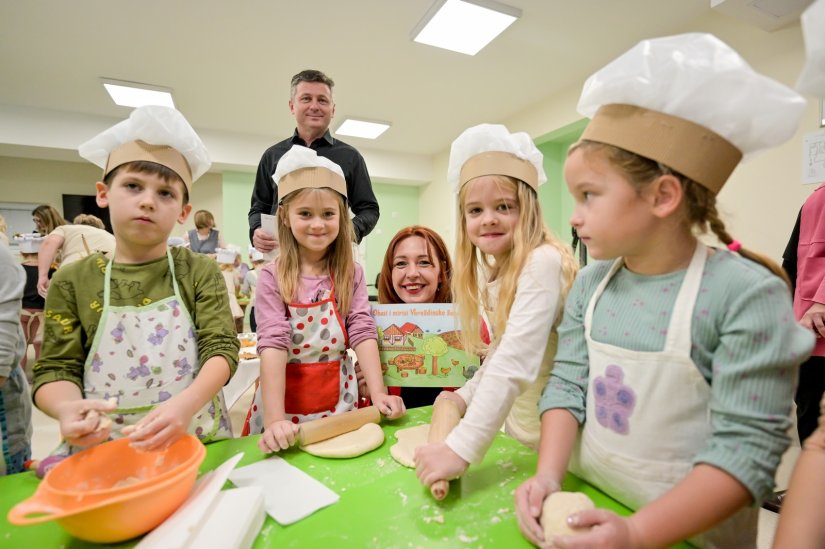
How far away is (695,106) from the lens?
572 mm

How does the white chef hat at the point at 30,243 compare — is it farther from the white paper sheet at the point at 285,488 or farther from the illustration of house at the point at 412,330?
the white paper sheet at the point at 285,488

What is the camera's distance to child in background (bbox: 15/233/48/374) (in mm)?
3551

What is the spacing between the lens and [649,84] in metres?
0.59

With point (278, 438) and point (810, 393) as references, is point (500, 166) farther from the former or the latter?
point (810, 393)

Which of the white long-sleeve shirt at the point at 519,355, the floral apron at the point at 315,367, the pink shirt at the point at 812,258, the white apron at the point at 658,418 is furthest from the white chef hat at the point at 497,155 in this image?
the pink shirt at the point at 812,258

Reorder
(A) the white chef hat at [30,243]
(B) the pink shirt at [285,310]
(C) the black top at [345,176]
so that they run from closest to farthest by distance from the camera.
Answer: (B) the pink shirt at [285,310], (C) the black top at [345,176], (A) the white chef hat at [30,243]

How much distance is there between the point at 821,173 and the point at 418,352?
2.66 metres

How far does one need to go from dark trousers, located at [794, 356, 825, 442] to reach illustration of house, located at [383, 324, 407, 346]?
1621 millimetres

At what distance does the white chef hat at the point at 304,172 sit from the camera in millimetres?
1200

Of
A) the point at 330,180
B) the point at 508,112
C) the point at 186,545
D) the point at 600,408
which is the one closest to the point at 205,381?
the point at 186,545

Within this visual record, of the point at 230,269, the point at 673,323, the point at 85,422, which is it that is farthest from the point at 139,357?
the point at 230,269

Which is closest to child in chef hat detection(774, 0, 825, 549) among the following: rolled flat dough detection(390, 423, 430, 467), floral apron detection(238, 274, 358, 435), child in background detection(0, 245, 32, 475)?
rolled flat dough detection(390, 423, 430, 467)

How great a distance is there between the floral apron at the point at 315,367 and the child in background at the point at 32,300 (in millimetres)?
3481

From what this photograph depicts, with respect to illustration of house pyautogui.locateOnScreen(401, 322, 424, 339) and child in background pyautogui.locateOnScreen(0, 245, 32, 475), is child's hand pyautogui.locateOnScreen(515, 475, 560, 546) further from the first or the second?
child in background pyautogui.locateOnScreen(0, 245, 32, 475)
